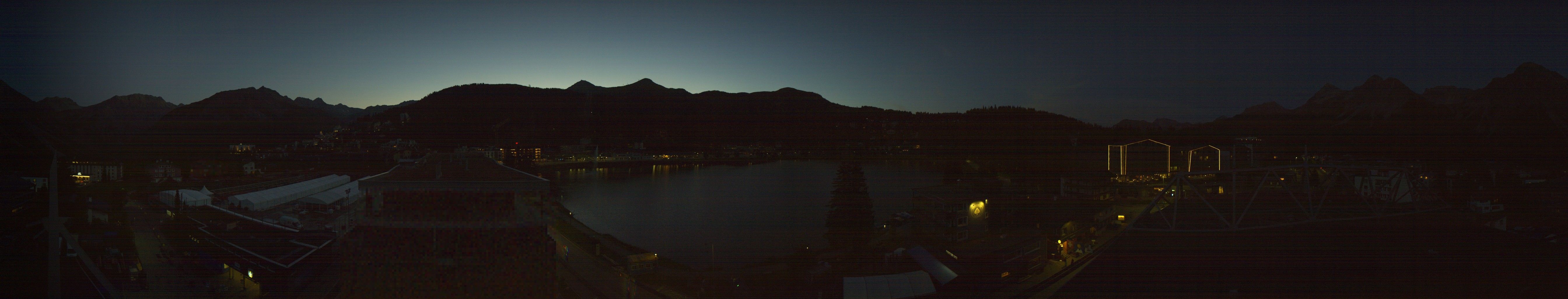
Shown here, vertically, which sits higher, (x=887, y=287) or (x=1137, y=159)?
(x=1137, y=159)

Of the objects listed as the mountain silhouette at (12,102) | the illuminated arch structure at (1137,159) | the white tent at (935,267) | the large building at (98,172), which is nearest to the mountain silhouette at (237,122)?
the large building at (98,172)

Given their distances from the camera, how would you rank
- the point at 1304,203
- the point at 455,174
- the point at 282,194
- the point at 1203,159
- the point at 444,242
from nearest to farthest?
the point at 444,242
the point at 455,174
the point at 1304,203
the point at 282,194
the point at 1203,159

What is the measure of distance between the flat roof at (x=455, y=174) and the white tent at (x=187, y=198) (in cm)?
630

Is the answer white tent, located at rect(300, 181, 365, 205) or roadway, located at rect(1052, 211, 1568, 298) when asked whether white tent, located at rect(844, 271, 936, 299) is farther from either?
white tent, located at rect(300, 181, 365, 205)

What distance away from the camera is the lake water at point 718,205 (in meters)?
7.75

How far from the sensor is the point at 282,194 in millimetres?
7039

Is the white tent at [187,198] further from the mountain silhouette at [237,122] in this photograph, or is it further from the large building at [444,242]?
the large building at [444,242]

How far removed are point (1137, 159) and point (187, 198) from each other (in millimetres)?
17149

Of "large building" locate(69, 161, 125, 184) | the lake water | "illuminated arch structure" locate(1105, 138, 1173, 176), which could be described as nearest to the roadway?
the lake water

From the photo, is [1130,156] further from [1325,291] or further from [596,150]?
[596,150]

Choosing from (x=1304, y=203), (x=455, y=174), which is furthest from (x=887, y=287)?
(x=1304, y=203)

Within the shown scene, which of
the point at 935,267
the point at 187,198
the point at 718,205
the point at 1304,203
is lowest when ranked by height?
the point at 718,205

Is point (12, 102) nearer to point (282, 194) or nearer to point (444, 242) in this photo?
point (444, 242)

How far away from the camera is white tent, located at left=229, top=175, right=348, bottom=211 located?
254 inches
